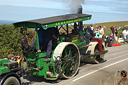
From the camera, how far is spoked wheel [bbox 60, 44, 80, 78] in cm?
732

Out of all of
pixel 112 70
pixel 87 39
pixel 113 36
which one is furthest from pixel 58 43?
pixel 113 36

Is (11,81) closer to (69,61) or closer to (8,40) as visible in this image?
(69,61)

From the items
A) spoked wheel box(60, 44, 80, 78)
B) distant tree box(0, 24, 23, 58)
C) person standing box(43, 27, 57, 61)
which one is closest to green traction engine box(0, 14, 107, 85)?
spoked wheel box(60, 44, 80, 78)

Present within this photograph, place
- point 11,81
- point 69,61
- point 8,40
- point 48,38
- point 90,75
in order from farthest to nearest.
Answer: point 8,40 → point 90,75 → point 69,61 → point 48,38 → point 11,81

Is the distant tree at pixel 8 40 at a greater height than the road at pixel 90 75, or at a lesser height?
greater

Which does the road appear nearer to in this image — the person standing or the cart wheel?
the person standing

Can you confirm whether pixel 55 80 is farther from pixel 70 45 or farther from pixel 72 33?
pixel 72 33

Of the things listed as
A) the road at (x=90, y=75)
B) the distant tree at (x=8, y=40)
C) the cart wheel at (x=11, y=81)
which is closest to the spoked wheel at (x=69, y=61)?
the road at (x=90, y=75)

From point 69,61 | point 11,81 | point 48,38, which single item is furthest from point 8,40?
point 11,81

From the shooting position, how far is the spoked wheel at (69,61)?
732 centimetres

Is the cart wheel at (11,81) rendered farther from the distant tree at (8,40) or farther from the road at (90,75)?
the distant tree at (8,40)

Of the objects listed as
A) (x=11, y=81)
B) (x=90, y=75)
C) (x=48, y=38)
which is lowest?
(x=90, y=75)

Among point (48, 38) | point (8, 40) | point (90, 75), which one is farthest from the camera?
point (8, 40)

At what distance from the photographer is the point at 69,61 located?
7434 millimetres
